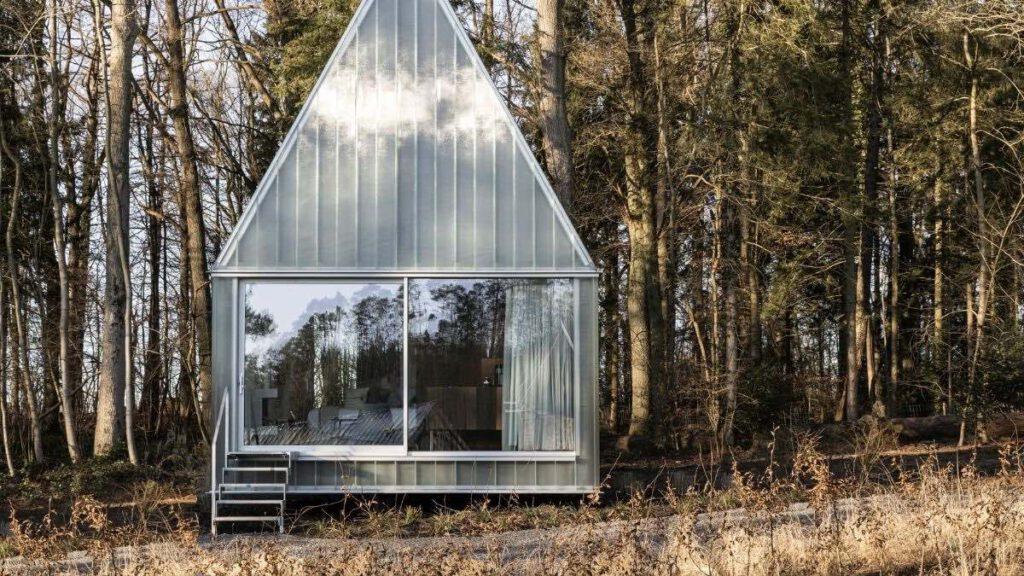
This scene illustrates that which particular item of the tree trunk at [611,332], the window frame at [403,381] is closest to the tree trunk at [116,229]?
the window frame at [403,381]

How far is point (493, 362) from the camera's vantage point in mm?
11125

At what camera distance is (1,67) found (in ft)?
53.1

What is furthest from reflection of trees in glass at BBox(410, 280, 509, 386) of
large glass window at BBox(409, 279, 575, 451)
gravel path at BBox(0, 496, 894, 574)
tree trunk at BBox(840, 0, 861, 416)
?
tree trunk at BBox(840, 0, 861, 416)

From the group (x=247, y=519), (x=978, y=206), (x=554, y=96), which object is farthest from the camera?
(x=978, y=206)

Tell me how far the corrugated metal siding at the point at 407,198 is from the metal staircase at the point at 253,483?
191 cm

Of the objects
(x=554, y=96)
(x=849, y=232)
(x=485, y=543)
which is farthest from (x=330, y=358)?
(x=849, y=232)

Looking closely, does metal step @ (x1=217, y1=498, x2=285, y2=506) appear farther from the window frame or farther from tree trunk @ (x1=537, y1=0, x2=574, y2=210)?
tree trunk @ (x1=537, y1=0, x2=574, y2=210)

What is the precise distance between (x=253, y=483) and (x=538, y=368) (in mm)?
3031

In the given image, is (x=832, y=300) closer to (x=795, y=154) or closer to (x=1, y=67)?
(x=795, y=154)

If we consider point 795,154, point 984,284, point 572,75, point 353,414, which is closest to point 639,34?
point 572,75

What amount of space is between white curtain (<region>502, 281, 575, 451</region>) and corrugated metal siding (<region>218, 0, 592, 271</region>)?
348 mm

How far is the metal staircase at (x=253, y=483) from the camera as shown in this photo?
→ 10.6 m

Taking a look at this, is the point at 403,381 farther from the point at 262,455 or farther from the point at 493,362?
the point at 262,455

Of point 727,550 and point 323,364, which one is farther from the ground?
point 323,364
